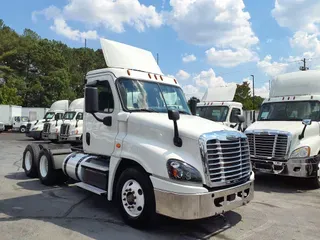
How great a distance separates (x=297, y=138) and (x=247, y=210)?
301cm

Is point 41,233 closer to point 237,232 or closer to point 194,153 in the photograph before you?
point 194,153

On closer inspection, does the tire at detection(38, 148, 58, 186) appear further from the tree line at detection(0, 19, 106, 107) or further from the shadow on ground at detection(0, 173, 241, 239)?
the tree line at detection(0, 19, 106, 107)

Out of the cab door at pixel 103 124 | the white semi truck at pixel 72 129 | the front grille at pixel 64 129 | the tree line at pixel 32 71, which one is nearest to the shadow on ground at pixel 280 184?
the cab door at pixel 103 124

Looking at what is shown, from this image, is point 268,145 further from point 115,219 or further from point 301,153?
point 115,219

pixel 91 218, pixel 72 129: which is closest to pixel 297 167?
pixel 91 218

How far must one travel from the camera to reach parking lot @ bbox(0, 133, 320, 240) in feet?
16.5

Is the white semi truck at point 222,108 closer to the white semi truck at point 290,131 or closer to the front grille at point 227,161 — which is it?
the white semi truck at point 290,131

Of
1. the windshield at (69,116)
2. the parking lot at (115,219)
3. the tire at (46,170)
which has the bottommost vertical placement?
the parking lot at (115,219)

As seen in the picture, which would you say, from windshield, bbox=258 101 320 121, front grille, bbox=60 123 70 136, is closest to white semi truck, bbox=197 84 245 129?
windshield, bbox=258 101 320 121

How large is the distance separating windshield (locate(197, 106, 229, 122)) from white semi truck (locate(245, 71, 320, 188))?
13.8 feet

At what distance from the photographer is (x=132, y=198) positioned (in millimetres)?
5211

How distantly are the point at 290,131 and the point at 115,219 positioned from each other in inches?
201

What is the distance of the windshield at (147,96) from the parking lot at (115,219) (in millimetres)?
1953

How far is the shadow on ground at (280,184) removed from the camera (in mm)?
8399
